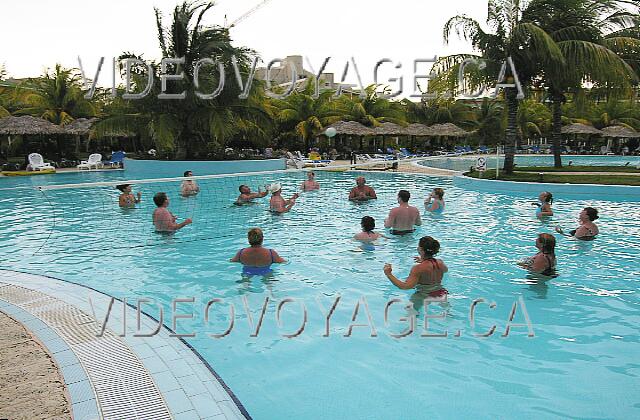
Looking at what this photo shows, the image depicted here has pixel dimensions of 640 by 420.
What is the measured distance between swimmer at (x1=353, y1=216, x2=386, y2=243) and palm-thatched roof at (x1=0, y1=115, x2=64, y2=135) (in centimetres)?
2356

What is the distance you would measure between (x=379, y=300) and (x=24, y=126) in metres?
25.9

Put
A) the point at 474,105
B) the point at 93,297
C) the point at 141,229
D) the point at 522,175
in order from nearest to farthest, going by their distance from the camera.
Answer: the point at 93,297 → the point at 141,229 → the point at 522,175 → the point at 474,105

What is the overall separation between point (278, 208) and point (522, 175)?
419 inches

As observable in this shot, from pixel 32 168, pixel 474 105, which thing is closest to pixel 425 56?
pixel 32 168

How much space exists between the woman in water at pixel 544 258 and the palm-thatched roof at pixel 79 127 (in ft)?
87.2

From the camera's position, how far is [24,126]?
85.8ft

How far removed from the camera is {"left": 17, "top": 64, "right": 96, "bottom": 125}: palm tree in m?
30.9

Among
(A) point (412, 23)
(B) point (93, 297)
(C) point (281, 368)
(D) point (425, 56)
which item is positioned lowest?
(C) point (281, 368)

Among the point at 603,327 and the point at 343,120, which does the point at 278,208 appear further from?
the point at 343,120

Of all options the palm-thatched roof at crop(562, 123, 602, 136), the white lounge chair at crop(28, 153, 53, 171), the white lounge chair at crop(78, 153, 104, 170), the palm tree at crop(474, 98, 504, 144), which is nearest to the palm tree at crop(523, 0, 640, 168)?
the palm-thatched roof at crop(562, 123, 602, 136)

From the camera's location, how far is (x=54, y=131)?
27266mm

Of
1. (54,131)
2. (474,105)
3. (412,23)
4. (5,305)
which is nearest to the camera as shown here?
(5,305)

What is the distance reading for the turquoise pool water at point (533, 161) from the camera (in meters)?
29.0

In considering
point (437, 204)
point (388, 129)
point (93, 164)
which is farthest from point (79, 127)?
point (437, 204)
